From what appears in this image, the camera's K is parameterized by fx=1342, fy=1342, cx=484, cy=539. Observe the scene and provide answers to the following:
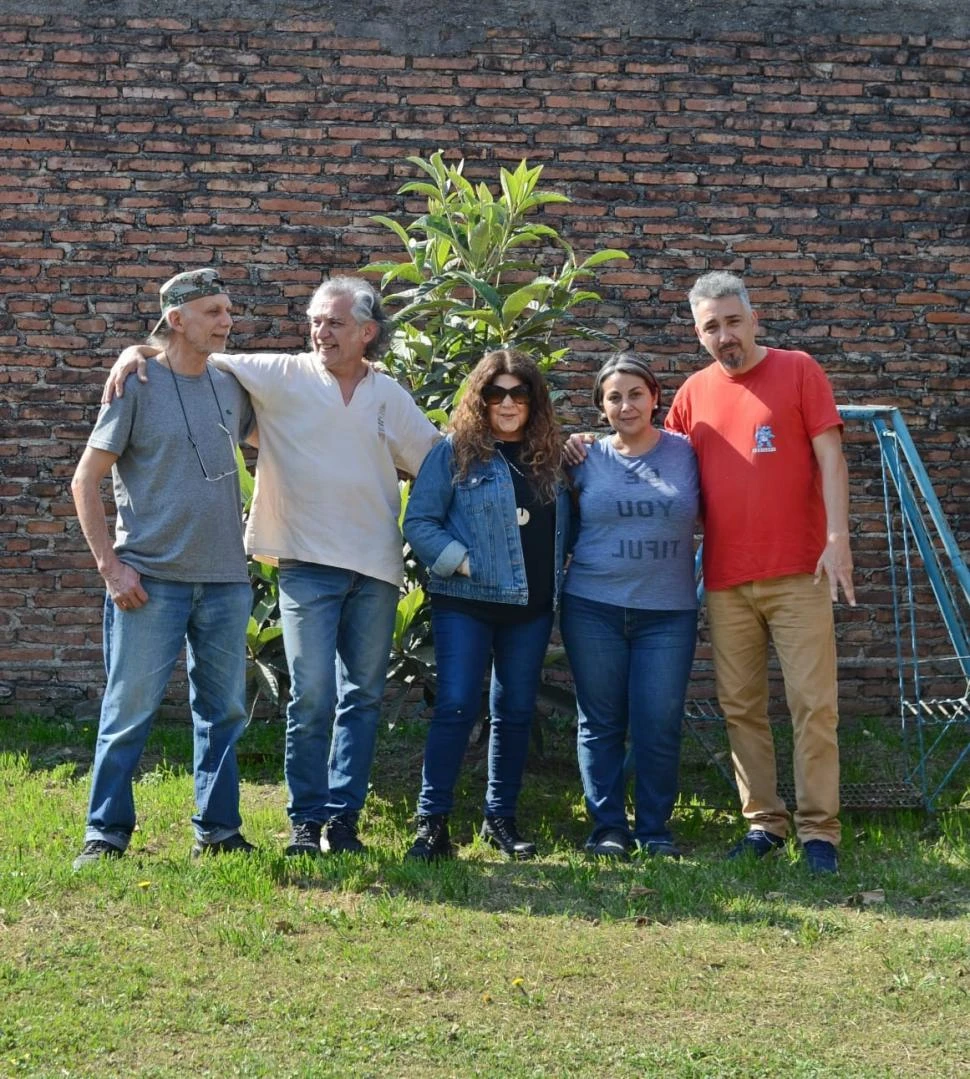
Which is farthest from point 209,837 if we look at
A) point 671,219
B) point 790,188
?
point 790,188

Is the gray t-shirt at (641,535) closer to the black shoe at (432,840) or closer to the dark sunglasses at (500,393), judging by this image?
the dark sunglasses at (500,393)

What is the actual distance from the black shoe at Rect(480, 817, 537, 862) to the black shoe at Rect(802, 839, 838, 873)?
3.18 ft

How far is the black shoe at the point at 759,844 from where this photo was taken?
4852mm

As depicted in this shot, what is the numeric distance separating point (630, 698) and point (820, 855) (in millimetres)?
853

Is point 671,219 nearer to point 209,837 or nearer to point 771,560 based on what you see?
point 771,560

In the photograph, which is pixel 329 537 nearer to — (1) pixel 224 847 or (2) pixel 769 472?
(1) pixel 224 847

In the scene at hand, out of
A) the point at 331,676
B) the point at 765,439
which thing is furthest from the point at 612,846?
the point at 765,439

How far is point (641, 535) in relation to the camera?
482 centimetres

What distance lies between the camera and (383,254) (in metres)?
7.05

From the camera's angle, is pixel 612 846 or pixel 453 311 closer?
pixel 612 846

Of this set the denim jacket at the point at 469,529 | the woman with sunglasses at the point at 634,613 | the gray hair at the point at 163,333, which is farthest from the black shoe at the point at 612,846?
the gray hair at the point at 163,333

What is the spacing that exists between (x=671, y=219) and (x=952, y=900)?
12.9 feet

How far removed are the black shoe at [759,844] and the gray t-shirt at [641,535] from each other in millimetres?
867

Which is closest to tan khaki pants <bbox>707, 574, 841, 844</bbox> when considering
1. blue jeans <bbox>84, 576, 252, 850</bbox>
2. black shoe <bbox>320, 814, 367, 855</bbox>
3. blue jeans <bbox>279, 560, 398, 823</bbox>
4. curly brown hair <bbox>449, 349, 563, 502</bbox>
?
curly brown hair <bbox>449, 349, 563, 502</bbox>
